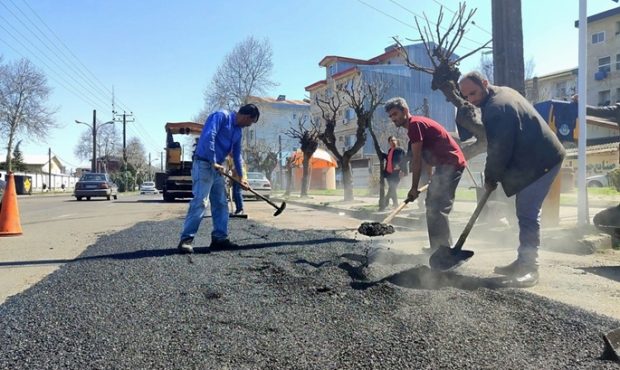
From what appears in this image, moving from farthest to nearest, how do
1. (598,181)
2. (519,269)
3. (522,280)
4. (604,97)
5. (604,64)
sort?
(604,64)
(604,97)
(598,181)
(519,269)
(522,280)

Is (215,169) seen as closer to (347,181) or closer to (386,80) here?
(347,181)

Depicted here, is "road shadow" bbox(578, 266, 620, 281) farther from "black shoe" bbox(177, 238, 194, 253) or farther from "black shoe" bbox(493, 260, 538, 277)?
"black shoe" bbox(177, 238, 194, 253)

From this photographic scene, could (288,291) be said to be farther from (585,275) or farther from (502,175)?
(585,275)

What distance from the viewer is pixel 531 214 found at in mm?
3756

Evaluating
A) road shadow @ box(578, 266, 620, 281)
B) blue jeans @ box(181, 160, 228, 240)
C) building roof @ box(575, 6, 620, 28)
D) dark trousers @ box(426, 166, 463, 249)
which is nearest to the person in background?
blue jeans @ box(181, 160, 228, 240)

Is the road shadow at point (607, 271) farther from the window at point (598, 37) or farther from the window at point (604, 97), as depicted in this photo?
the window at point (598, 37)

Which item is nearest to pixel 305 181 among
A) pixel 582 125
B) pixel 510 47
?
pixel 510 47

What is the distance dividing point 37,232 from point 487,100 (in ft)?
26.1

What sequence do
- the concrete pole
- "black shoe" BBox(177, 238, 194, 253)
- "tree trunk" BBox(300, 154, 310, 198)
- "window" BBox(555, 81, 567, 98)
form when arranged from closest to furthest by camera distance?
1. "black shoe" BBox(177, 238, 194, 253)
2. the concrete pole
3. "tree trunk" BBox(300, 154, 310, 198)
4. "window" BBox(555, 81, 567, 98)

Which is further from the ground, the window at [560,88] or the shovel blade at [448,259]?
the window at [560,88]

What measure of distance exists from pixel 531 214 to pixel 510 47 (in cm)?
449

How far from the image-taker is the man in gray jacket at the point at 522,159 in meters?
3.62

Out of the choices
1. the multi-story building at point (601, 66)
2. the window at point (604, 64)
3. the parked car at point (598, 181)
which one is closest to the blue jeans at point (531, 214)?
the parked car at point (598, 181)

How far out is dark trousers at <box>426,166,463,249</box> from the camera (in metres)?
4.45
